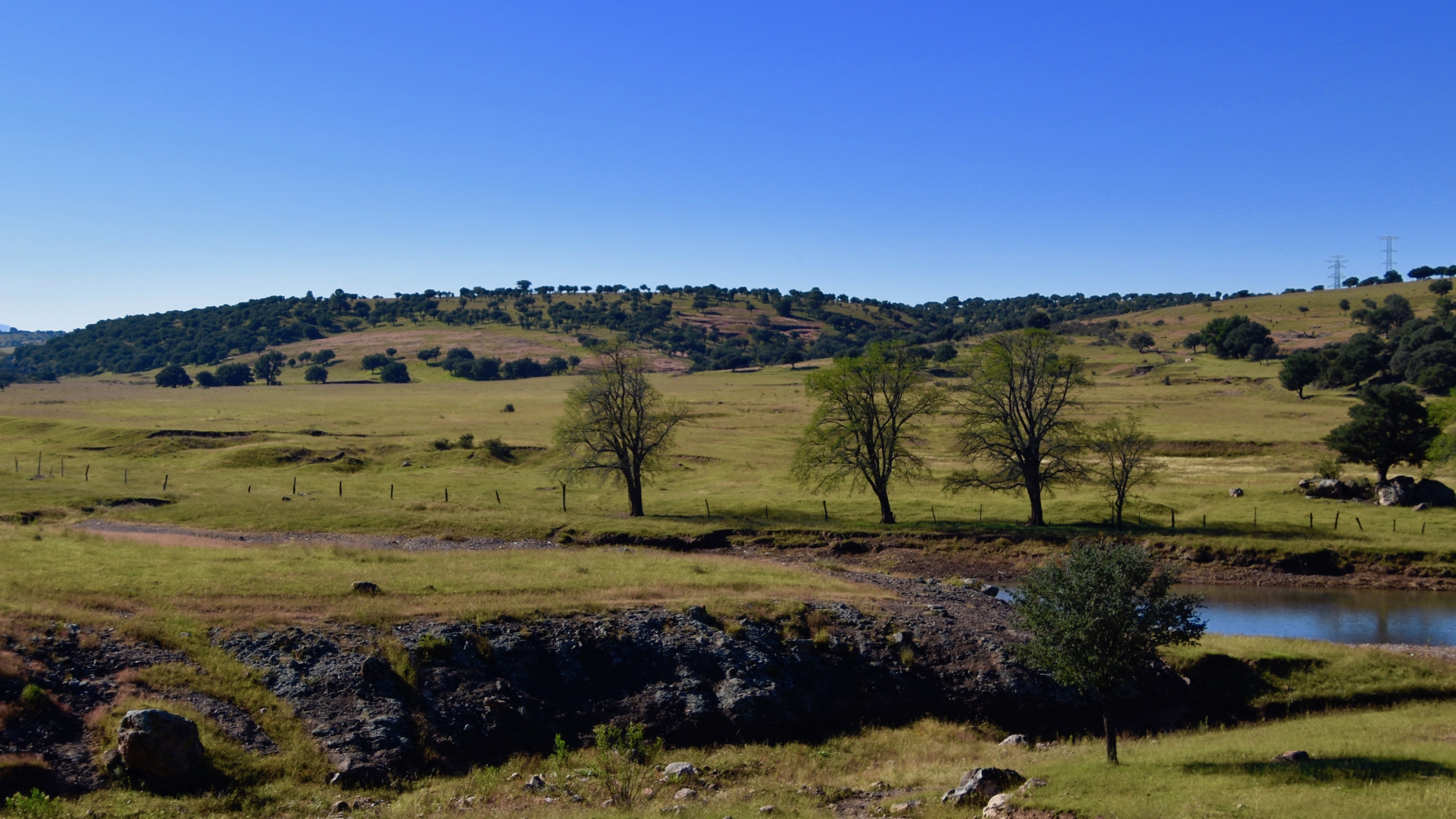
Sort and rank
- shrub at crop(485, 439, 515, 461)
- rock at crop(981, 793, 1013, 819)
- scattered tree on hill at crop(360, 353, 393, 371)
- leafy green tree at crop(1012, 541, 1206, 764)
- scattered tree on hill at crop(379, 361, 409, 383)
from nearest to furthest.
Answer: rock at crop(981, 793, 1013, 819) → leafy green tree at crop(1012, 541, 1206, 764) → shrub at crop(485, 439, 515, 461) → scattered tree on hill at crop(379, 361, 409, 383) → scattered tree on hill at crop(360, 353, 393, 371)

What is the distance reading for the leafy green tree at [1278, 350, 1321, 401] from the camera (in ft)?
354

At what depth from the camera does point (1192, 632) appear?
2272 centimetres

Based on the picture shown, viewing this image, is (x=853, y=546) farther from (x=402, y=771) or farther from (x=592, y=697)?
(x=402, y=771)

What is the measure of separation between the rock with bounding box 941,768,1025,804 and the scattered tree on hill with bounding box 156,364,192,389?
598ft

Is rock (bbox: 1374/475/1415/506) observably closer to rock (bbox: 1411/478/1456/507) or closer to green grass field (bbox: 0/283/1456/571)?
rock (bbox: 1411/478/1456/507)

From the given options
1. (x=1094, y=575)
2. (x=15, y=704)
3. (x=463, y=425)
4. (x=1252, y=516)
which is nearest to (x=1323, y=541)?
(x=1252, y=516)

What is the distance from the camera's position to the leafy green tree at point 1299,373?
10775cm

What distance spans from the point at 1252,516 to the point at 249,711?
5360cm

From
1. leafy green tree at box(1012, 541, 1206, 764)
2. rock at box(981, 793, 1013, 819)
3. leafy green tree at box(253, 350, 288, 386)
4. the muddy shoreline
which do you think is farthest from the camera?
leafy green tree at box(253, 350, 288, 386)

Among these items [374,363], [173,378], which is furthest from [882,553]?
[173,378]

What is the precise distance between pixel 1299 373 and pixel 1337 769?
10425cm

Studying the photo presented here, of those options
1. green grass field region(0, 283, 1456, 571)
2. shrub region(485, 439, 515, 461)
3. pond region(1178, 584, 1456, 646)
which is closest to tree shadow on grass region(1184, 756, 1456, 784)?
pond region(1178, 584, 1456, 646)

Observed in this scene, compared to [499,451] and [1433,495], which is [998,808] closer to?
[1433,495]

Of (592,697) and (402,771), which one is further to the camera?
(592,697)
